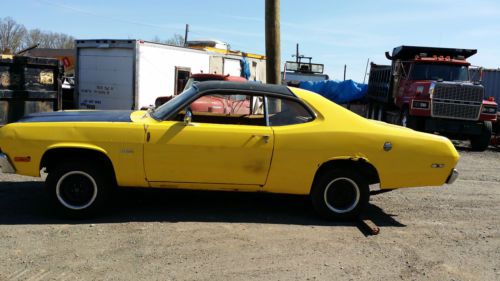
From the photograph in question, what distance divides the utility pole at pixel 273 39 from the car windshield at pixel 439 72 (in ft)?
24.6

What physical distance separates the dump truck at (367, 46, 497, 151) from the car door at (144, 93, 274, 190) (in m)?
9.76

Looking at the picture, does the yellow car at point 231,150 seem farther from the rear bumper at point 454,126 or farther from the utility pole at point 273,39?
Result: the rear bumper at point 454,126

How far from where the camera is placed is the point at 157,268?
4.11 m

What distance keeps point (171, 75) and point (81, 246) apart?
11.9m

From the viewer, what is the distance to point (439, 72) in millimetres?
15102

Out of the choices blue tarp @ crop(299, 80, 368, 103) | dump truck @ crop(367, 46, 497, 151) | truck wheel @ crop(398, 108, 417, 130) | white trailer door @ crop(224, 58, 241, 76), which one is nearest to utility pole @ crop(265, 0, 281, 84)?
dump truck @ crop(367, 46, 497, 151)

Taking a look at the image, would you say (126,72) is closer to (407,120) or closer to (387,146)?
(407,120)

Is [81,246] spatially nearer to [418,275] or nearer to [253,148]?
[253,148]

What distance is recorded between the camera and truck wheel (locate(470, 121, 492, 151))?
1372 centimetres

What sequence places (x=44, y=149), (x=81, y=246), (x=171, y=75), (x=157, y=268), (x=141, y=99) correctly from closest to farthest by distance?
(x=157, y=268)
(x=81, y=246)
(x=44, y=149)
(x=141, y=99)
(x=171, y=75)

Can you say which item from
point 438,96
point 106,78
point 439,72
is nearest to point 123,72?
point 106,78

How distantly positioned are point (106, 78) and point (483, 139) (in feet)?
36.0

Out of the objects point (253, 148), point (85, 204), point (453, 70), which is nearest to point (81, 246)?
point (85, 204)

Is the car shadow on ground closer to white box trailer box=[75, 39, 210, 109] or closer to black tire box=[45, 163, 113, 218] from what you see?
black tire box=[45, 163, 113, 218]
